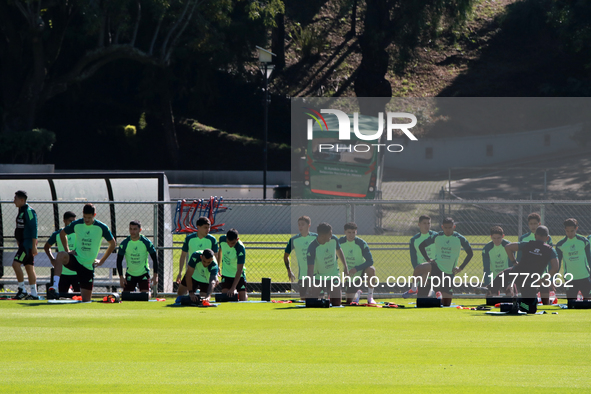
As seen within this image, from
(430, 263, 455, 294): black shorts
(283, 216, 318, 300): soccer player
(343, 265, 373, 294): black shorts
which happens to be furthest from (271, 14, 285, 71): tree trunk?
(430, 263, 455, 294): black shorts

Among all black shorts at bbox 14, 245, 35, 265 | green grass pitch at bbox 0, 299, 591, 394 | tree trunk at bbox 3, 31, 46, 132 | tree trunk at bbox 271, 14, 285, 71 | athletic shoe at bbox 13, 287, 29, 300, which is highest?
tree trunk at bbox 271, 14, 285, 71

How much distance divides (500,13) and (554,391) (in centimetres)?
5883

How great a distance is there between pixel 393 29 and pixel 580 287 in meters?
31.8

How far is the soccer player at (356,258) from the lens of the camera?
11102 millimetres

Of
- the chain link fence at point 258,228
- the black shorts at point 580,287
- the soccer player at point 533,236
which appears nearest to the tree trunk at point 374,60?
the chain link fence at point 258,228

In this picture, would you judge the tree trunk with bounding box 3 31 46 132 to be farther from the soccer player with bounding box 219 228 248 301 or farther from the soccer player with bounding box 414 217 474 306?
the soccer player with bounding box 414 217 474 306

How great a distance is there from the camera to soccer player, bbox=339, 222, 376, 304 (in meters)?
11.1

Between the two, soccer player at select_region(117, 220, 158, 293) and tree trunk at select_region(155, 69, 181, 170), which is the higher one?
Result: tree trunk at select_region(155, 69, 181, 170)

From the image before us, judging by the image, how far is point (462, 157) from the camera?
1725 inches

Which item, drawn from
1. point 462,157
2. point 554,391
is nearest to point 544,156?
point 462,157

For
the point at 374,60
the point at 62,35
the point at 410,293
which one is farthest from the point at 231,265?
the point at 374,60

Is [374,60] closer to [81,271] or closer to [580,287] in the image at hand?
[580,287]

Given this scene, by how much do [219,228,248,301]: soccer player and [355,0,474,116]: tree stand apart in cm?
3018

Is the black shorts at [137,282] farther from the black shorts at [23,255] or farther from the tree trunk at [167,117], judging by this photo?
the tree trunk at [167,117]
